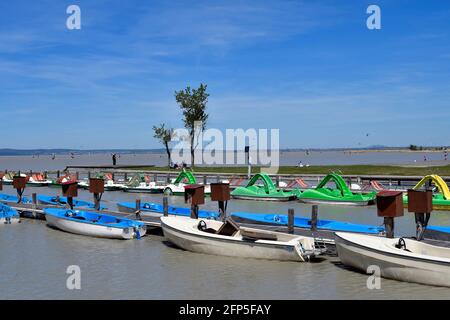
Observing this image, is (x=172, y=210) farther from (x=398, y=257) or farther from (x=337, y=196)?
(x=398, y=257)

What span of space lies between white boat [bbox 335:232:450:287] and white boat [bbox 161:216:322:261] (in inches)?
59.2

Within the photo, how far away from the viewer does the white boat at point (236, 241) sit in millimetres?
18203

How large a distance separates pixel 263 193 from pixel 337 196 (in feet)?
19.8

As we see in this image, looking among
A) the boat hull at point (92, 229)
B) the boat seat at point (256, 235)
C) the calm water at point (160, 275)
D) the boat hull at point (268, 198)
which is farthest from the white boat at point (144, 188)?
the boat seat at point (256, 235)

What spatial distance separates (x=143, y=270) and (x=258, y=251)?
4.14m

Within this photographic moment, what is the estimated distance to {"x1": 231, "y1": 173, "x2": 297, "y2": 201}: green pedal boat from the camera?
3919 cm

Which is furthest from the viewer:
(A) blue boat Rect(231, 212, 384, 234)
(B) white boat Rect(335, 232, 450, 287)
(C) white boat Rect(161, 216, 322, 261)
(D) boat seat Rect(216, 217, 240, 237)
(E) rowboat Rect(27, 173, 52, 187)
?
(E) rowboat Rect(27, 173, 52, 187)

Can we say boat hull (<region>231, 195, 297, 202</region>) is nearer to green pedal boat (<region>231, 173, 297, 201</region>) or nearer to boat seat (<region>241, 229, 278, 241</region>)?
green pedal boat (<region>231, 173, 297, 201</region>)

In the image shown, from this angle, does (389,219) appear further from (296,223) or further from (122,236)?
(122,236)

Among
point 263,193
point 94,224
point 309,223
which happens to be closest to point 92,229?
point 94,224

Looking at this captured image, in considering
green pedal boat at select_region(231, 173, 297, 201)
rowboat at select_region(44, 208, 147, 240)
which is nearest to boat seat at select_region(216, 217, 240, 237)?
rowboat at select_region(44, 208, 147, 240)

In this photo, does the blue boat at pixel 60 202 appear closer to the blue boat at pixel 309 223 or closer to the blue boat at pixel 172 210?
the blue boat at pixel 172 210

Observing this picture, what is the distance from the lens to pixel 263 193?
39.8 m

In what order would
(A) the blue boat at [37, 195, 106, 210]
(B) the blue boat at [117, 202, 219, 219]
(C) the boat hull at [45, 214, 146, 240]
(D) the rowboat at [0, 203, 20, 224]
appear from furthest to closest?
(A) the blue boat at [37, 195, 106, 210], (D) the rowboat at [0, 203, 20, 224], (B) the blue boat at [117, 202, 219, 219], (C) the boat hull at [45, 214, 146, 240]
